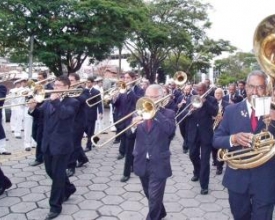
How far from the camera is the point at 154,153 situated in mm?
4613

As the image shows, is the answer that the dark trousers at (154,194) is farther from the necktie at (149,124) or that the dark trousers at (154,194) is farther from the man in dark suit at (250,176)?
the man in dark suit at (250,176)

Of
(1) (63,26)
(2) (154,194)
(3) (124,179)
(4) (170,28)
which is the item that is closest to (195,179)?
(3) (124,179)

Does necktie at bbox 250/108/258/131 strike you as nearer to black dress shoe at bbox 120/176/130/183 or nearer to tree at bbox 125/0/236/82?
black dress shoe at bbox 120/176/130/183

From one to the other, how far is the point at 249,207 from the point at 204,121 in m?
3.07

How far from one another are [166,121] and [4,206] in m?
3.08

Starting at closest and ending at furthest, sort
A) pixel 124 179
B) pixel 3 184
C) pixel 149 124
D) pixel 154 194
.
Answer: pixel 154 194 → pixel 149 124 → pixel 3 184 → pixel 124 179

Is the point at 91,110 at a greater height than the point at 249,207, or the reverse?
the point at 91,110

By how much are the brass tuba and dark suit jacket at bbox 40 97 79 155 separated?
8.49 feet

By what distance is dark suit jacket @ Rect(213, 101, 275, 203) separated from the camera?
3.58 m

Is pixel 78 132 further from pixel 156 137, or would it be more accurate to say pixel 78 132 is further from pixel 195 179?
pixel 156 137

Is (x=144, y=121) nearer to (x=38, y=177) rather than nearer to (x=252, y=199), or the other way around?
(x=252, y=199)

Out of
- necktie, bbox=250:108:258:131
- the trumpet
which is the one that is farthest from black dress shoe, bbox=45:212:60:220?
the trumpet

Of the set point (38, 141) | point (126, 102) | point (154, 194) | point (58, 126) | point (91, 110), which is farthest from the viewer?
point (91, 110)

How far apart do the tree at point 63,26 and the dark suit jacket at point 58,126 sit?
39.9 feet
